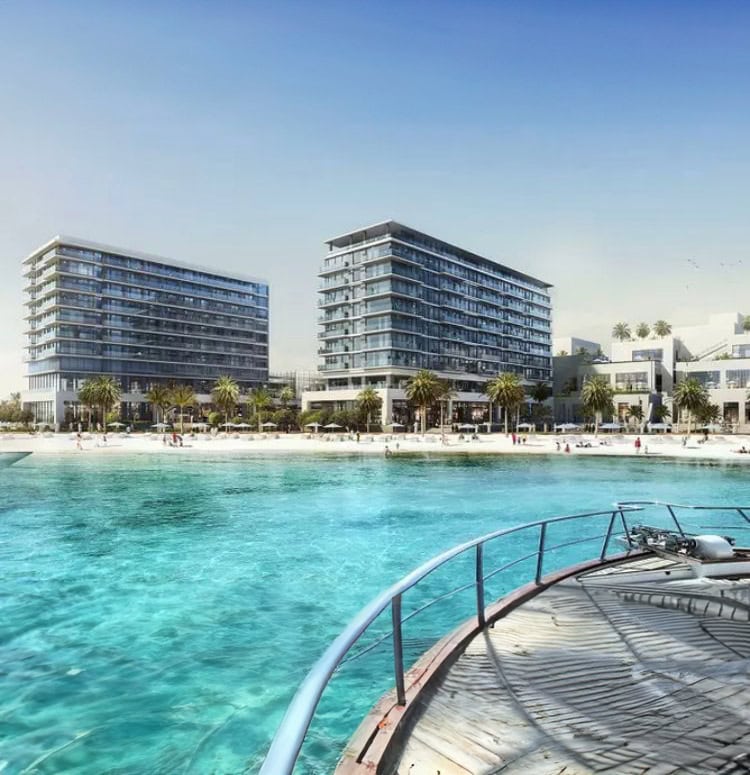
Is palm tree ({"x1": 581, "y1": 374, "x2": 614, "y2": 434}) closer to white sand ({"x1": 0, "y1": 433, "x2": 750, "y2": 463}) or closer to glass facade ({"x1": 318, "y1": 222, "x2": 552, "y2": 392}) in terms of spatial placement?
white sand ({"x1": 0, "y1": 433, "x2": 750, "y2": 463})

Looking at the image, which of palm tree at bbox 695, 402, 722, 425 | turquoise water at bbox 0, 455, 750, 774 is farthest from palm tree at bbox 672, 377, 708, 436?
turquoise water at bbox 0, 455, 750, 774

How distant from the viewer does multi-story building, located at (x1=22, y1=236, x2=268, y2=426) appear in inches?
4286

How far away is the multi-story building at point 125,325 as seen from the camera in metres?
109

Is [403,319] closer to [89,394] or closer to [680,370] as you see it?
[680,370]

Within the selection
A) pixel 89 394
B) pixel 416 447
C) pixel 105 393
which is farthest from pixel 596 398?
pixel 89 394

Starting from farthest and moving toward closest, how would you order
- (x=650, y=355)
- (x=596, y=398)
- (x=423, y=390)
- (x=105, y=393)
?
(x=650, y=355), (x=105, y=393), (x=596, y=398), (x=423, y=390)

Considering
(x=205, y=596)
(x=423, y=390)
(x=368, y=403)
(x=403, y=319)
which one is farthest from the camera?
(x=403, y=319)

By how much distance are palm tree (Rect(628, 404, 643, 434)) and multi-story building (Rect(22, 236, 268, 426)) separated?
8353cm

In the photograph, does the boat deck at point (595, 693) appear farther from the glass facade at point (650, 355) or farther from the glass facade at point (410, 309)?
the glass facade at point (650, 355)

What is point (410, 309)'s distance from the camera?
102 m

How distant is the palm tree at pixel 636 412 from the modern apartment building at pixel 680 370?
2.50m

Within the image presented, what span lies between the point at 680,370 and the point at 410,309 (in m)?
50.9

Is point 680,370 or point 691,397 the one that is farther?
point 680,370

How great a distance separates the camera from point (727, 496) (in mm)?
32438
